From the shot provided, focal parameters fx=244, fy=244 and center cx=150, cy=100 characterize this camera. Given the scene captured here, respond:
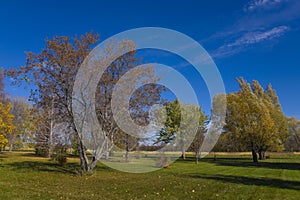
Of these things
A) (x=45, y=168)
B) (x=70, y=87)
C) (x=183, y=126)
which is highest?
(x=70, y=87)

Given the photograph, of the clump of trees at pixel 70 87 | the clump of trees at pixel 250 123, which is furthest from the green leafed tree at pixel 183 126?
the clump of trees at pixel 70 87

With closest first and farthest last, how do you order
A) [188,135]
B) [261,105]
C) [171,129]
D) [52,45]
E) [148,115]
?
1. [52,45]
2. [148,115]
3. [261,105]
4. [188,135]
5. [171,129]

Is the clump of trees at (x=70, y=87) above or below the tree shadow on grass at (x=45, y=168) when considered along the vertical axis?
above

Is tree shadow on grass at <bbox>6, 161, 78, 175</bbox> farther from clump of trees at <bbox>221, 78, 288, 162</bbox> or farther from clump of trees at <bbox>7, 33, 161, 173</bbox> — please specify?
clump of trees at <bbox>221, 78, 288, 162</bbox>

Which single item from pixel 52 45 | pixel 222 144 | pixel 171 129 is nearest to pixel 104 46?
pixel 52 45

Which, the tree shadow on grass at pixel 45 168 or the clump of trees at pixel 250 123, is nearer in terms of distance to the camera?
the tree shadow on grass at pixel 45 168

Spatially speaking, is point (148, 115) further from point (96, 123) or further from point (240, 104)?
point (240, 104)

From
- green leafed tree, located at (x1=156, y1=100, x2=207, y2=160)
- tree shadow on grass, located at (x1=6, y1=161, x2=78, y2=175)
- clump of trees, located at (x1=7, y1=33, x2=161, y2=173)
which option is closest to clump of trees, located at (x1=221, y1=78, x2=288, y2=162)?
green leafed tree, located at (x1=156, y1=100, x2=207, y2=160)

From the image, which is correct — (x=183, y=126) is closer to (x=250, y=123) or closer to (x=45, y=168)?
(x=250, y=123)

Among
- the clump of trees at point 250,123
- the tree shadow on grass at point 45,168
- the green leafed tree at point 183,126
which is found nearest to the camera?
the tree shadow on grass at point 45,168

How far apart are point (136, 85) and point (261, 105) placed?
78.4 ft

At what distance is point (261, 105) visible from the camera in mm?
35375

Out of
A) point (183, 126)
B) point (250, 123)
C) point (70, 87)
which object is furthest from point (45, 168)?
point (250, 123)

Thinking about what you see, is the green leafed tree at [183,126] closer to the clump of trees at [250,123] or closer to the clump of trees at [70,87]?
the clump of trees at [250,123]
